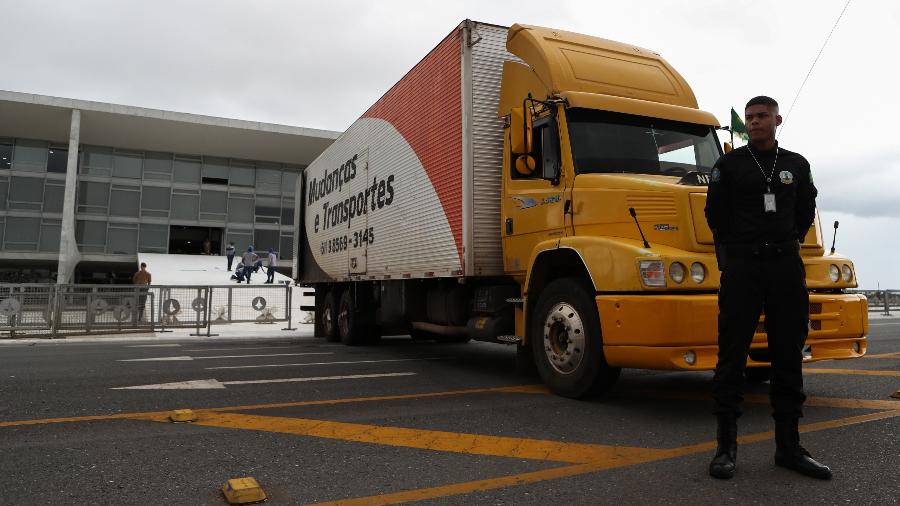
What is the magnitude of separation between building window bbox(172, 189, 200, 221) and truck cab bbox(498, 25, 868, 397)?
122ft

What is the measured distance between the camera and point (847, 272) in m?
5.09

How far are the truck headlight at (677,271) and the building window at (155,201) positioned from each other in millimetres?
40098

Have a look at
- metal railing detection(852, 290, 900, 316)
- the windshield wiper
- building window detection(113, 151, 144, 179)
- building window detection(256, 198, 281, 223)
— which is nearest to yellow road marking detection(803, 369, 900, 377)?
the windshield wiper

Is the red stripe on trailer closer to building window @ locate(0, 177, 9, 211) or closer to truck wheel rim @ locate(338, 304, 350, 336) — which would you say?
truck wheel rim @ locate(338, 304, 350, 336)

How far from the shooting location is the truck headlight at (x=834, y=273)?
5.00 metres

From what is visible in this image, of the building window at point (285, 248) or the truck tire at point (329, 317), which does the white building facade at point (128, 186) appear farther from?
the truck tire at point (329, 317)

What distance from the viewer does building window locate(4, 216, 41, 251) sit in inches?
1436

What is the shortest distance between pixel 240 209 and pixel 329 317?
31.3 meters

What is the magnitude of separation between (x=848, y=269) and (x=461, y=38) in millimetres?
4494

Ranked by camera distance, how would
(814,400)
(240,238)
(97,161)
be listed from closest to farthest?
(814,400)
(97,161)
(240,238)

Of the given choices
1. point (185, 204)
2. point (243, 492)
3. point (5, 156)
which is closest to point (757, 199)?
point (243, 492)

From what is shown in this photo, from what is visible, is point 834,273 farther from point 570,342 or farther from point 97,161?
point 97,161

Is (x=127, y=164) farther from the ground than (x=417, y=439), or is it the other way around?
(x=127, y=164)

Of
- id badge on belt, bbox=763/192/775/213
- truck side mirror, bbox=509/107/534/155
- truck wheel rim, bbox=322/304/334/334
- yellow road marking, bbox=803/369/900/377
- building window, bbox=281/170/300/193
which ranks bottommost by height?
yellow road marking, bbox=803/369/900/377
